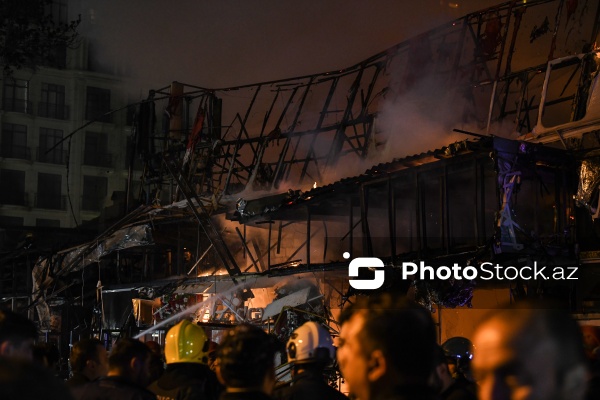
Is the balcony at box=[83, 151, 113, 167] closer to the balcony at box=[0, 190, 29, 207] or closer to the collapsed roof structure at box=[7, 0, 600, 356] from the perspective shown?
the balcony at box=[0, 190, 29, 207]

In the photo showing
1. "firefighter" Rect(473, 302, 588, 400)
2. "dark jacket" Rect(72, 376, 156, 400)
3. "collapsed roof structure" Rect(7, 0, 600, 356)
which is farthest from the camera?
"collapsed roof structure" Rect(7, 0, 600, 356)

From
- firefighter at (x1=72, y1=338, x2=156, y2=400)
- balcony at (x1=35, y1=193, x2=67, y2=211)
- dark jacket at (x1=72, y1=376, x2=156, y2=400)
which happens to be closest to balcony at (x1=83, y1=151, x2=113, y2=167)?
balcony at (x1=35, y1=193, x2=67, y2=211)

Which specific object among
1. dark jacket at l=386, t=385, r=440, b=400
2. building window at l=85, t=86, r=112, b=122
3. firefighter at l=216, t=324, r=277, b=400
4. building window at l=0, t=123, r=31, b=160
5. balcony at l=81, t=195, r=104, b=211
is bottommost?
firefighter at l=216, t=324, r=277, b=400

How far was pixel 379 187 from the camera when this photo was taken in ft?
47.9

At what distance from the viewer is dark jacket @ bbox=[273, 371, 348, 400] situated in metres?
4.92

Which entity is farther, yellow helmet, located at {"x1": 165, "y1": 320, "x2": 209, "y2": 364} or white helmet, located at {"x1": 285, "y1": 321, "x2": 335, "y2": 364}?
yellow helmet, located at {"x1": 165, "y1": 320, "x2": 209, "y2": 364}

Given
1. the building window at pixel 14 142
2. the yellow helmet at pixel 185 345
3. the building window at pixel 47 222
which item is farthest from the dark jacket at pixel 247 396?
the building window at pixel 14 142

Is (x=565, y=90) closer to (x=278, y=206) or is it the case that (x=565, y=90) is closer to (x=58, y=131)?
(x=278, y=206)

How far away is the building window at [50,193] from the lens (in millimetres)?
54250

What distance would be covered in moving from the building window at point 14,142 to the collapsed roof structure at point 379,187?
108ft

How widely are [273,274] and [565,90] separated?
6.71m

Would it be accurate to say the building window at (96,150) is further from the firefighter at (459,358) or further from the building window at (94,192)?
the firefighter at (459,358)

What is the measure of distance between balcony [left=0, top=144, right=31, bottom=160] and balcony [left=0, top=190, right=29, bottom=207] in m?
2.55

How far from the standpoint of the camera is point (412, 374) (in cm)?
271
